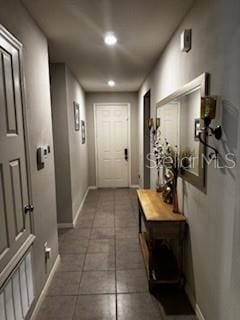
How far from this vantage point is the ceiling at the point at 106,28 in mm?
1784

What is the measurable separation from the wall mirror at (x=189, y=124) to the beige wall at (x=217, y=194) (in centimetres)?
9

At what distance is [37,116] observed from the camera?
201cm

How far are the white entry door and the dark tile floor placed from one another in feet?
7.27

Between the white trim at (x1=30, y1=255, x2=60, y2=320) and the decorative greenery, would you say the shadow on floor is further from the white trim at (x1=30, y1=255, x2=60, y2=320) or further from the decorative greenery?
the white trim at (x1=30, y1=255, x2=60, y2=320)

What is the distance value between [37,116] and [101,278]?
1735 mm

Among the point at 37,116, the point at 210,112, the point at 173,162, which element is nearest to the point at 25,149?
the point at 37,116

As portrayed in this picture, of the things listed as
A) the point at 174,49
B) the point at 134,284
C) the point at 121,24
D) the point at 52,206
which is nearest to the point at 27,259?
the point at 52,206

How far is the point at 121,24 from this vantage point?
2102mm

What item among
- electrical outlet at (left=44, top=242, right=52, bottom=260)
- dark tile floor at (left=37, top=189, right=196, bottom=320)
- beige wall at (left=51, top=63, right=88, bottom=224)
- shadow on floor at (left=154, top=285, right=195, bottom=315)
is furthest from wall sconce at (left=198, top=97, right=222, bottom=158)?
beige wall at (left=51, top=63, right=88, bottom=224)

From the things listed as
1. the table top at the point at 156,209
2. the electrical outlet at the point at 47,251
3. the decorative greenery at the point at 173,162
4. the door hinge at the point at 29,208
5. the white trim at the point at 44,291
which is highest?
the decorative greenery at the point at 173,162

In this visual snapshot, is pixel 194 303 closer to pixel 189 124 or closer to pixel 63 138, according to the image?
pixel 189 124

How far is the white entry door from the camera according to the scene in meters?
5.81

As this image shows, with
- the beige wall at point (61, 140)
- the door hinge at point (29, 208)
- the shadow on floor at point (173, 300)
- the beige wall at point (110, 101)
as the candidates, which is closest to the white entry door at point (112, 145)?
the beige wall at point (110, 101)

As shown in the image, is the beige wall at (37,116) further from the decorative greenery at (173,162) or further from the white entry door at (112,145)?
the white entry door at (112,145)
